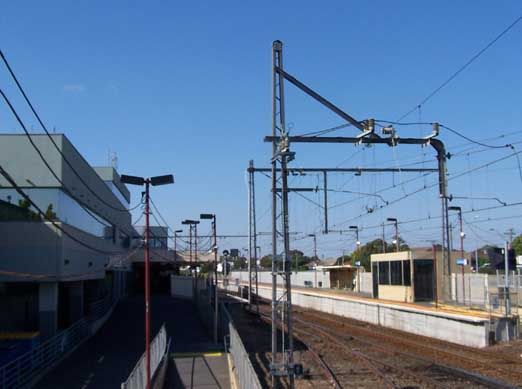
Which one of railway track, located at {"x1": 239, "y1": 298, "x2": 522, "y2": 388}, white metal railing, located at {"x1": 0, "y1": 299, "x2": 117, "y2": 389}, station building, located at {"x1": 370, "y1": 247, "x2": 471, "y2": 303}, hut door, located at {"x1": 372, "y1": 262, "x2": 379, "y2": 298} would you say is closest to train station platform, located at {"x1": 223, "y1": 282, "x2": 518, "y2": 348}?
station building, located at {"x1": 370, "y1": 247, "x2": 471, "y2": 303}

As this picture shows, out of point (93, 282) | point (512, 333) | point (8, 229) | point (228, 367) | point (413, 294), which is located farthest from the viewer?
point (93, 282)

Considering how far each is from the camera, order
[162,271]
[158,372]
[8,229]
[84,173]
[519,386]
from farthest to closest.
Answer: [162,271] → [84,173] → [8,229] → [158,372] → [519,386]

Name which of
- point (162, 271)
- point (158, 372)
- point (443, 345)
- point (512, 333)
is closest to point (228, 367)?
point (158, 372)

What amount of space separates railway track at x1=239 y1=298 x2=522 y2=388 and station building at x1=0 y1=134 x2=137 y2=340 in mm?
10377

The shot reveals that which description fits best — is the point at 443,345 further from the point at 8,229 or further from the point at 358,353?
the point at 8,229

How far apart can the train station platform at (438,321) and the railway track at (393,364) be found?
1.46 metres

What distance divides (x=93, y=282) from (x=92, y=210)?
6.64 meters

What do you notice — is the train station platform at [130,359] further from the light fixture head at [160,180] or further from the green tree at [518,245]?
the green tree at [518,245]

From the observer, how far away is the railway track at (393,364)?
17812mm

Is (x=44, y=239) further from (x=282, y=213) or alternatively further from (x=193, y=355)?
(x=282, y=213)

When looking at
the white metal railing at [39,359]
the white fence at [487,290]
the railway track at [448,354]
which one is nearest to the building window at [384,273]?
the white fence at [487,290]

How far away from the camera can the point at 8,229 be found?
27.0 m

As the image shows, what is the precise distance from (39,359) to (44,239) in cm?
648

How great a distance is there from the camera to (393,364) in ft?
68.9
